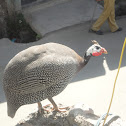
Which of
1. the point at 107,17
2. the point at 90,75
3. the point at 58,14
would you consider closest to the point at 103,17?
the point at 107,17

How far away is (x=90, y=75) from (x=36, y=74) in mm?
2374

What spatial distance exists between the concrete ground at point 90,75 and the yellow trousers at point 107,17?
0.63 feet

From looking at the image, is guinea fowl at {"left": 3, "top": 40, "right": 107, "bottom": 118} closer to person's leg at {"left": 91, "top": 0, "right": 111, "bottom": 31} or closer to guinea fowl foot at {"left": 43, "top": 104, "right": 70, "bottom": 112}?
guinea fowl foot at {"left": 43, "top": 104, "right": 70, "bottom": 112}

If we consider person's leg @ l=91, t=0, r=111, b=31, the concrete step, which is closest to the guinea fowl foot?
the concrete step

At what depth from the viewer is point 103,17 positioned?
739cm

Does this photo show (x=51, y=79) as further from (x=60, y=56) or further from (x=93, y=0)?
(x=93, y=0)

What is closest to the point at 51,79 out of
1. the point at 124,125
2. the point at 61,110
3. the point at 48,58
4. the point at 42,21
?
the point at 48,58

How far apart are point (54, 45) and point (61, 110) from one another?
1109 mm

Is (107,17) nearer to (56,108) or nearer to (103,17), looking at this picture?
(103,17)

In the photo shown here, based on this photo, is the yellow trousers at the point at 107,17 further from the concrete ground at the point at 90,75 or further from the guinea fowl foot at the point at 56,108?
the guinea fowl foot at the point at 56,108

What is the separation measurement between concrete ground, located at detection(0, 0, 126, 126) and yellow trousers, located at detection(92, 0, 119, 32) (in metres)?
0.19

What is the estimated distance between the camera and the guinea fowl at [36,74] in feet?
12.5

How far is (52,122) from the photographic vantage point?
4379 millimetres

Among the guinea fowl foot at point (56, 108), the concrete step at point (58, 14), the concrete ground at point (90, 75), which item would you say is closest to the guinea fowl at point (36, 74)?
the guinea fowl foot at point (56, 108)
